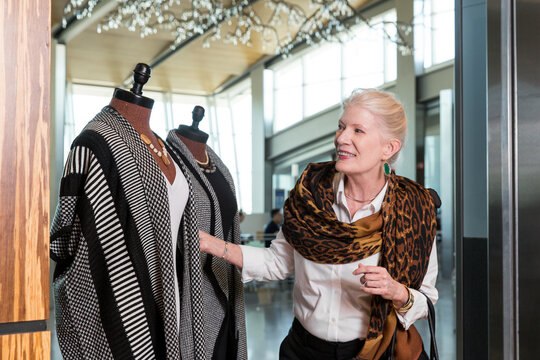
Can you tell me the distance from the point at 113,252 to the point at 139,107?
1.60ft

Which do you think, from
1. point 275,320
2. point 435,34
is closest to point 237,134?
point 435,34

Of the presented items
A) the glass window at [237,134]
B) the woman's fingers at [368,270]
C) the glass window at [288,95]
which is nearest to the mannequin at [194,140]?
the woman's fingers at [368,270]

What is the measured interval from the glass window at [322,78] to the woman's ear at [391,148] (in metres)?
15.6

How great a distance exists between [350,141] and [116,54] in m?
15.6

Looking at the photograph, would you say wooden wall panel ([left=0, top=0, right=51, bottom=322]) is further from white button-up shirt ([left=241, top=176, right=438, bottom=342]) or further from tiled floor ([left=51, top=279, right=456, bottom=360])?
tiled floor ([left=51, top=279, right=456, bottom=360])

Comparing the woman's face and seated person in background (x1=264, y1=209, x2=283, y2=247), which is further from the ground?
the woman's face

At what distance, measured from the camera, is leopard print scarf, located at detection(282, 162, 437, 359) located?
6.42 feet

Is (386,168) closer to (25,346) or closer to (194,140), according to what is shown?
(194,140)

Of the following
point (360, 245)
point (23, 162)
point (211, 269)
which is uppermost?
point (23, 162)

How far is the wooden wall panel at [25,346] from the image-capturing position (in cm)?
98

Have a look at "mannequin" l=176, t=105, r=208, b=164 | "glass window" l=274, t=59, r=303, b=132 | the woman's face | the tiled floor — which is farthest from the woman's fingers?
"glass window" l=274, t=59, r=303, b=132

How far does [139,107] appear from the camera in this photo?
1847 mm

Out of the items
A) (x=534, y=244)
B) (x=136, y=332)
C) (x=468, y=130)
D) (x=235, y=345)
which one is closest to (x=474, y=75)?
(x=468, y=130)

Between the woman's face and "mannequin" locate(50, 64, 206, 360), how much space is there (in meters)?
0.63
